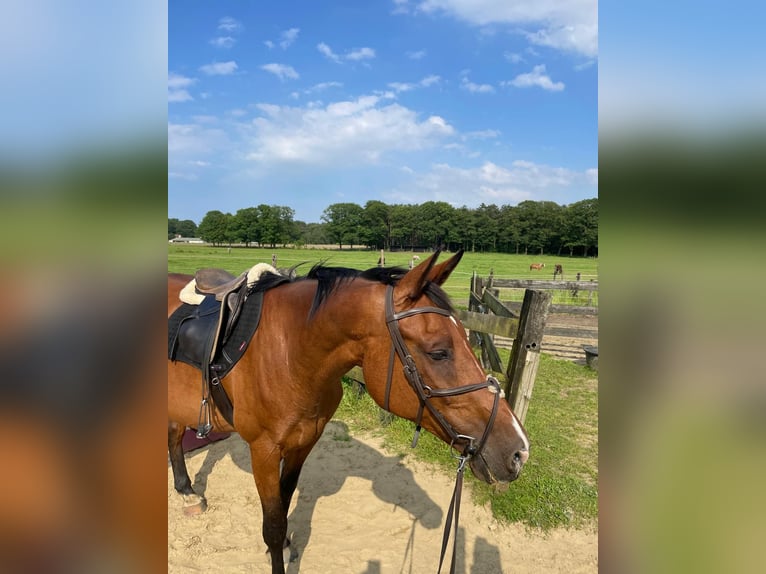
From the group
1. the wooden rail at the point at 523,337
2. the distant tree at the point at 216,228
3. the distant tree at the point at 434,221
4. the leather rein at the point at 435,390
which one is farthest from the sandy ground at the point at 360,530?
the distant tree at the point at 434,221

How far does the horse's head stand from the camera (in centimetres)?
200

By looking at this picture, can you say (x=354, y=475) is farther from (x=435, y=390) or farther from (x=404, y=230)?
(x=404, y=230)

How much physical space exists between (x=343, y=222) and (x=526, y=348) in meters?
79.3

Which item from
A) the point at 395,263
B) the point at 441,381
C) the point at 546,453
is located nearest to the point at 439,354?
the point at 441,381

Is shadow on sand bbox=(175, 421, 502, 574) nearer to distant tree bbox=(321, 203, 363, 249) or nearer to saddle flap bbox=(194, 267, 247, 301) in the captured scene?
saddle flap bbox=(194, 267, 247, 301)

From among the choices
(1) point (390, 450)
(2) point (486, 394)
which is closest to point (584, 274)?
(1) point (390, 450)

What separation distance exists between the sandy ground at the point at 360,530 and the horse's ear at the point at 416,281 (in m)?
2.44

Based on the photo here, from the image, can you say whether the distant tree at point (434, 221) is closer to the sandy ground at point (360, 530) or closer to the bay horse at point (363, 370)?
the sandy ground at point (360, 530)

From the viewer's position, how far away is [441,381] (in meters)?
2.05

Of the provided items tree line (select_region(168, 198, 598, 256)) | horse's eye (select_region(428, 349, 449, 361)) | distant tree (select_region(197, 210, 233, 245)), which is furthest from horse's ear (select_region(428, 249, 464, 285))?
tree line (select_region(168, 198, 598, 256))

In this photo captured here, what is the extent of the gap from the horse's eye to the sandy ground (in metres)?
2.20
